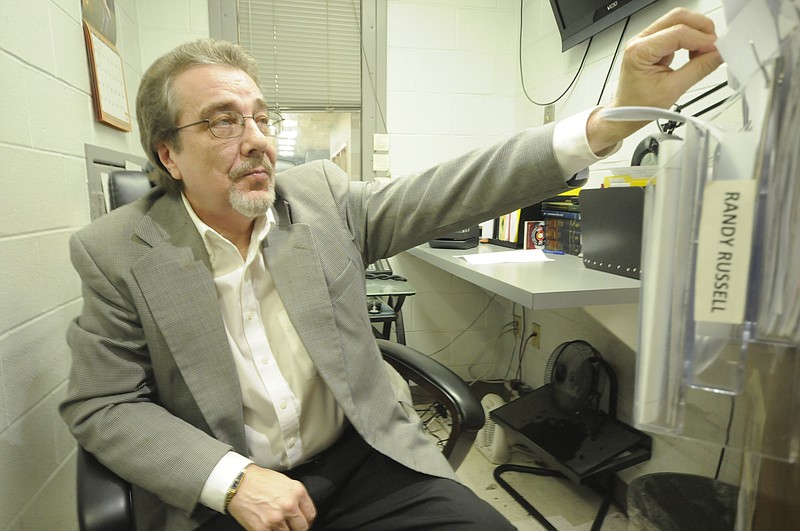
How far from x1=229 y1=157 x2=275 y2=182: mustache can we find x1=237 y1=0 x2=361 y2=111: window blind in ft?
4.64

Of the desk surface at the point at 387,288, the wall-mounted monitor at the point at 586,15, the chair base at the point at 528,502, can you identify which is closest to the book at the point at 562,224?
the desk surface at the point at 387,288

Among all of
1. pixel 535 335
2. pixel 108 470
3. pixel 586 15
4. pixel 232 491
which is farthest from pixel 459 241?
pixel 108 470

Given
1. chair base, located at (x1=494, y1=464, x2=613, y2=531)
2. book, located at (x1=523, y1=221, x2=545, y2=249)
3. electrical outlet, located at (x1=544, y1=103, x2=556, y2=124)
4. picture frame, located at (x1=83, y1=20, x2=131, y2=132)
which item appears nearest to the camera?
picture frame, located at (x1=83, y1=20, x2=131, y2=132)

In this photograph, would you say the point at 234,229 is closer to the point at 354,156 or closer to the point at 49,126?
the point at 49,126

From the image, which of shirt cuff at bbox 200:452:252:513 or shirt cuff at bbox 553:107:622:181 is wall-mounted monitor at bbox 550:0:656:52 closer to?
shirt cuff at bbox 553:107:622:181

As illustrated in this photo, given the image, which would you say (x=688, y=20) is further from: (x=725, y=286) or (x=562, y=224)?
(x=562, y=224)

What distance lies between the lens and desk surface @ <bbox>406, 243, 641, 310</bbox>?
41.9 inches

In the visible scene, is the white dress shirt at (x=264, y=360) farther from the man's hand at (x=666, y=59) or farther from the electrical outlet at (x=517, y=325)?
the electrical outlet at (x=517, y=325)

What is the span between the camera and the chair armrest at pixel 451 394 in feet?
3.07

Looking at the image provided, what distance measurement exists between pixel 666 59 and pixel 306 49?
210 cm

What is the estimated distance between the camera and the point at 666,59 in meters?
0.53

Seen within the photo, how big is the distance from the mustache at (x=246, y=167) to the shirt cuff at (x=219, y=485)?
22.7 inches

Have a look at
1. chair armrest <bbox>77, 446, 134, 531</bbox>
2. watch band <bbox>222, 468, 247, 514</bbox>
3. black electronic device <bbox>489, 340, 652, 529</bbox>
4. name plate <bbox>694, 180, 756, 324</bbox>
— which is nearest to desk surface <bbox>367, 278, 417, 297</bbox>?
black electronic device <bbox>489, 340, 652, 529</bbox>

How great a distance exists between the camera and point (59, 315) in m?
1.19
